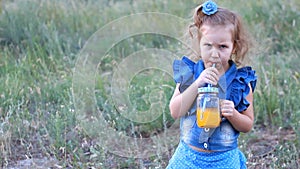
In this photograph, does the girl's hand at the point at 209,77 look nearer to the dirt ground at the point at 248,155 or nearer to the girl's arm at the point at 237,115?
the girl's arm at the point at 237,115

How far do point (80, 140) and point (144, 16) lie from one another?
2224 millimetres

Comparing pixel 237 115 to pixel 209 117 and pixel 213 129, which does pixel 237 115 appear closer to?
pixel 213 129

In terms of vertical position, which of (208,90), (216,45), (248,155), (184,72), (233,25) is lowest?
(248,155)

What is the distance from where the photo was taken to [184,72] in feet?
9.57

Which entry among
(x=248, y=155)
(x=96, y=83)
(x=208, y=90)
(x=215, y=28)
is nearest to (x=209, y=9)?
(x=215, y=28)

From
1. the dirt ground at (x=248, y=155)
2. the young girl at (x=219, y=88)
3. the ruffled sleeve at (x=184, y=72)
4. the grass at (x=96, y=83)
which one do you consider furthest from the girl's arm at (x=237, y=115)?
the dirt ground at (x=248, y=155)

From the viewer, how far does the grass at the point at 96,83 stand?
4242 mm

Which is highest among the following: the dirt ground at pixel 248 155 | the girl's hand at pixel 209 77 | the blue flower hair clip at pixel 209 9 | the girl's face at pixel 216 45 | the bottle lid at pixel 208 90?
the blue flower hair clip at pixel 209 9

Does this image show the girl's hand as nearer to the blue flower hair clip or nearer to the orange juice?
the orange juice

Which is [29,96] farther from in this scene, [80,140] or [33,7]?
[33,7]

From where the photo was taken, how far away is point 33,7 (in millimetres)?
6625

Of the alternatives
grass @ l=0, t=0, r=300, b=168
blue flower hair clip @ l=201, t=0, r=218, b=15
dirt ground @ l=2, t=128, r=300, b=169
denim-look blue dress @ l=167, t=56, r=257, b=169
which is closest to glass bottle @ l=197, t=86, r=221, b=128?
denim-look blue dress @ l=167, t=56, r=257, b=169

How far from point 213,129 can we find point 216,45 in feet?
1.22

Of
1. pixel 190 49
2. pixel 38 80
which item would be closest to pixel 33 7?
pixel 38 80
